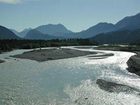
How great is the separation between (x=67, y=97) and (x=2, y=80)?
54.2ft

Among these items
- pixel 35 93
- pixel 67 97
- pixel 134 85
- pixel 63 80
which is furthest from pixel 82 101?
pixel 63 80

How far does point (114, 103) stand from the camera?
32.2 metres

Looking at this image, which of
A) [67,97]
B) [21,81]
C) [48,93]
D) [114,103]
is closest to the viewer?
[114,103]

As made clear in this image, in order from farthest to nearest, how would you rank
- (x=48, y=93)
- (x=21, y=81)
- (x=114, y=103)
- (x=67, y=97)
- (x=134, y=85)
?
(x=21, y=81) → (x=134, y=85) → (x=48, y=93) → (x=67, y=97) → (x=114, y=103)

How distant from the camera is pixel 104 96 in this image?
3562cm

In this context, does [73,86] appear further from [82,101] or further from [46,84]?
[82,101]

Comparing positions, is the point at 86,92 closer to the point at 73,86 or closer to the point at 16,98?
the point at 73,86

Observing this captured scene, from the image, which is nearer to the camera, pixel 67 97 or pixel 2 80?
pixel 67 97

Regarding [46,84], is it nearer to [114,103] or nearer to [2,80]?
[2,80]

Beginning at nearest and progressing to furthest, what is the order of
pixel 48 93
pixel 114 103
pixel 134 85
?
pixel 114 103 → pixel 48 93 → pixel 134 85

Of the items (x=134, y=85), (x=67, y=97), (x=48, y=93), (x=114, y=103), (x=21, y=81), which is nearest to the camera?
(x=114, y=103)

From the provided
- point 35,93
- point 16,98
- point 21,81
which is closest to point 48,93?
point 35,93

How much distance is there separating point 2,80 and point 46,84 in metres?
8.29

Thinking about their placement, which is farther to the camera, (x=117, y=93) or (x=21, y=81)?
(x=21, y=81)
